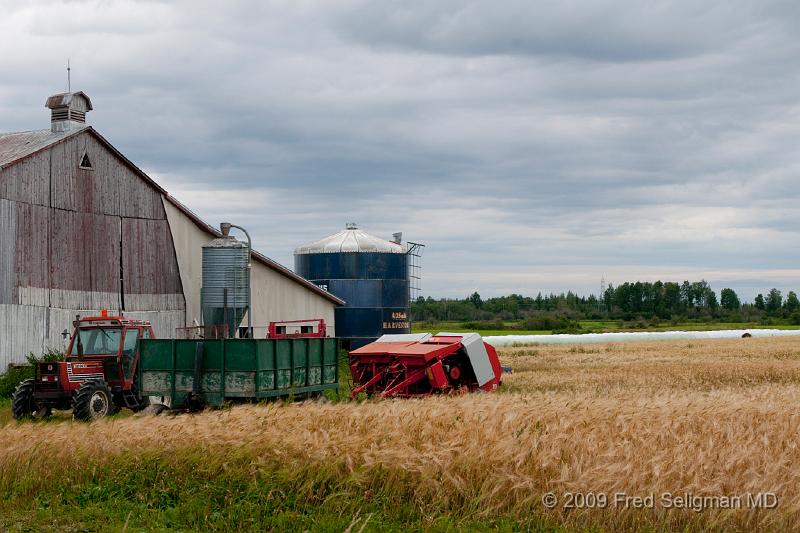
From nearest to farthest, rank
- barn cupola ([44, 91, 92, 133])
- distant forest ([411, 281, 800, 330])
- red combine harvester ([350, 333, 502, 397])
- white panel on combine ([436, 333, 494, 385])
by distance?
red combine harvester ([350, 333, 502, 397]) < white panel on combine ([436, 333, 494, 385]) < barn cupola ([44, 91, 92, 133]) < distant forest ([411, 281, 800, 330])

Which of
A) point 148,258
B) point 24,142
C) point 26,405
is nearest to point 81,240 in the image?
point 148,258

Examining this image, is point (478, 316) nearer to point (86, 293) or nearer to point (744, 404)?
point (86, 293)

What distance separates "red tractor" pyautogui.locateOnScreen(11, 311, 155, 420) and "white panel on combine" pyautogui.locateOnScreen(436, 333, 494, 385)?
312 inches

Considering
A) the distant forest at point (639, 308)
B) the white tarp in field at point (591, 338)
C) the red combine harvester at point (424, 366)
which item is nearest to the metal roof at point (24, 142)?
the red combine harvester at point (424, 366)

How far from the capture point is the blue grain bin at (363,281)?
4466cm

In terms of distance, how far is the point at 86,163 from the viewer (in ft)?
98.7

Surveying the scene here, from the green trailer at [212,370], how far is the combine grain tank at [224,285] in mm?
12820

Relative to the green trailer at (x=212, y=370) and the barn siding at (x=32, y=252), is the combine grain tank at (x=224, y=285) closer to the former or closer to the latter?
the barn siding at (x=32, y=252)

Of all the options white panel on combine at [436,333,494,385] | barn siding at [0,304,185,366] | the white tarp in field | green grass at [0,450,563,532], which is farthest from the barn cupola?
the white tarp in field

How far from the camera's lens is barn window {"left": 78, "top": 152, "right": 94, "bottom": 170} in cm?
2997

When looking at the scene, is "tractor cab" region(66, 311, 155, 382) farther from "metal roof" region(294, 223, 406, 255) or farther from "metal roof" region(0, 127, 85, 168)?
"metal roof" region(294, 223, 406, 255)

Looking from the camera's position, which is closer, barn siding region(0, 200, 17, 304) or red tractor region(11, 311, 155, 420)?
red tractor region(11, 311, 155, 420)

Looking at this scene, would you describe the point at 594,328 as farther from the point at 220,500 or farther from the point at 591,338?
the point at 220,500

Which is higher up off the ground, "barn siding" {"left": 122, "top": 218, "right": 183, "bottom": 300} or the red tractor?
"barn siding" {"left": 122, "top": 218, "right": 183, "bottom": 300}
